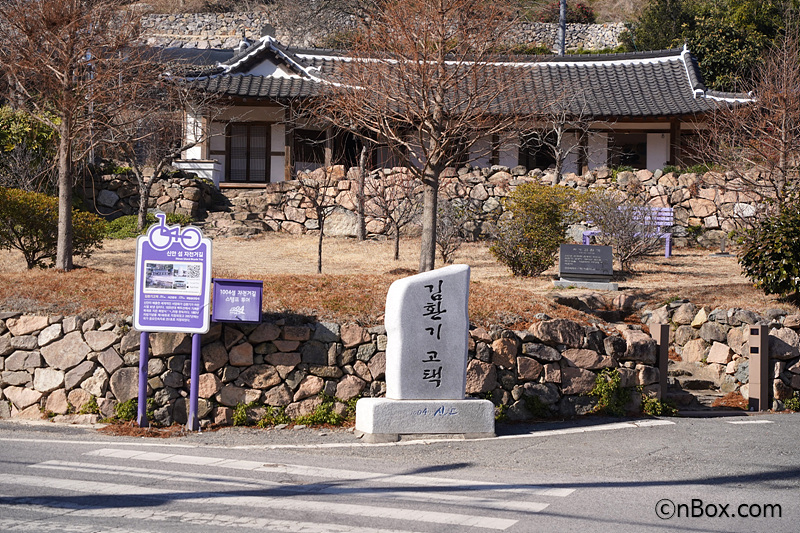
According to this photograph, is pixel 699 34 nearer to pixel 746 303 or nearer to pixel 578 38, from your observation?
pixel 578 38

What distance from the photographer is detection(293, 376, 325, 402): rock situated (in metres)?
9.40

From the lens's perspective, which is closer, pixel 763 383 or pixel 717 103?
pixel 763 383

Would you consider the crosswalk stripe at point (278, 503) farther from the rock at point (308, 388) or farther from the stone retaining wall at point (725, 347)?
the stone retaining wall at point (725, 347)

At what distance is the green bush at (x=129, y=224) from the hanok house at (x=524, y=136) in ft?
10.3

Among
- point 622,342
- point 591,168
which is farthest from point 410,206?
point 622,342

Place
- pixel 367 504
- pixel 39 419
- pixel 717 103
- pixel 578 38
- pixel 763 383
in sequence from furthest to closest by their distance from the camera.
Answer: pixel 578 38 → pixel 717 103 → pixel 763 383 → pixel 39 419 → pixel 367 504

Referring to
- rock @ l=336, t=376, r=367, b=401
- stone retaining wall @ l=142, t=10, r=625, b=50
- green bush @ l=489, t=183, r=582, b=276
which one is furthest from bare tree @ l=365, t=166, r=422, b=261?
stone retaining wall @ l=142, t=10, r=625, b=50

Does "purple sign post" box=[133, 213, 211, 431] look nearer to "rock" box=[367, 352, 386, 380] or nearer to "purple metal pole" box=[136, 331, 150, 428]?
"purple metal pole" box=[136, 331, 150, 428]

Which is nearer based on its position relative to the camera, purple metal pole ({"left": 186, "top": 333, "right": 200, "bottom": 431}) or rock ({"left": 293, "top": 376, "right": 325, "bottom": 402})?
purple metal pole ({"left": 186, "top": 333, "right": 200, "bottom": 431})

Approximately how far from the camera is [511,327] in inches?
396

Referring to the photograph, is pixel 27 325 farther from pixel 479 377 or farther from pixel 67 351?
pixel 479 377

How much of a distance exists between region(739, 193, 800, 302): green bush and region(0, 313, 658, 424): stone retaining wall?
598 centimetres

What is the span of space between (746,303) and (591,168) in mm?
11532

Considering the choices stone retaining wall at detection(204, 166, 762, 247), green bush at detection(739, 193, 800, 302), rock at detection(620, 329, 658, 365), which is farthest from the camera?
stone retaining wall at detection(204, 166, 762, 247)
